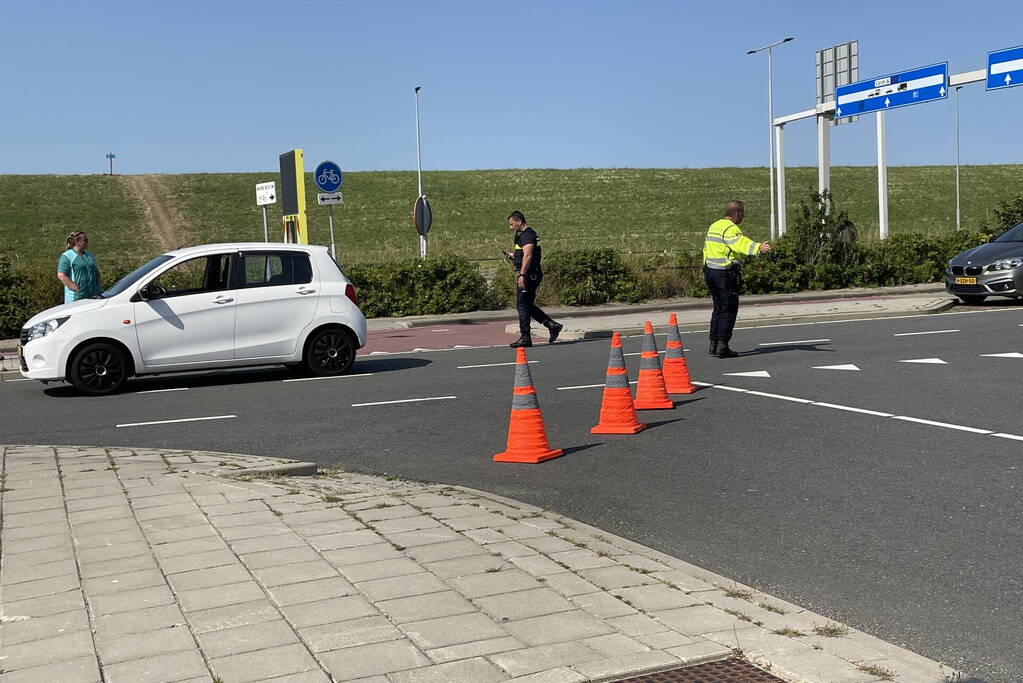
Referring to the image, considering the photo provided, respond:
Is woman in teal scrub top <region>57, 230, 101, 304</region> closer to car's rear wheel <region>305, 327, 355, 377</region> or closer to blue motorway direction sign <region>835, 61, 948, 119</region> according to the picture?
car's rear wheel <region>305, 327, 355, 377</region>

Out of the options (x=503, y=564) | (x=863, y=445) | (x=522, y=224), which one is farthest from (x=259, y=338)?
(x=503, y=564)

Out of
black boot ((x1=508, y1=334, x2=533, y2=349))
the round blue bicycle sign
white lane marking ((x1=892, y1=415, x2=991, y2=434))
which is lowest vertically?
white lane marking ((x1=892, y1=415, x2=991, y2=434))

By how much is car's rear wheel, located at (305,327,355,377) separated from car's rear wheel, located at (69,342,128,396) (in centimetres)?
217

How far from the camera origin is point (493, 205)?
81.1m

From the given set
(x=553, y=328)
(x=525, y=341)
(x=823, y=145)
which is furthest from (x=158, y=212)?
(x=525, y=341)

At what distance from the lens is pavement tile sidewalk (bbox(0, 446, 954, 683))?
13.2 ft

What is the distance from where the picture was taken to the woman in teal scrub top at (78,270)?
15.0 meters

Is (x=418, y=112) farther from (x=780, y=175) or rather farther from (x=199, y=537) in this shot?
(x=199, y=537)

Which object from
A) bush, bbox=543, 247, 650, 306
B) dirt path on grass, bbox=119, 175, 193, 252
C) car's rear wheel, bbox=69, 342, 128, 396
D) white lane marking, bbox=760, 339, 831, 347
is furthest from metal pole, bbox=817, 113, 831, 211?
dirt path on grass, bbox=119, 175, 193, 252

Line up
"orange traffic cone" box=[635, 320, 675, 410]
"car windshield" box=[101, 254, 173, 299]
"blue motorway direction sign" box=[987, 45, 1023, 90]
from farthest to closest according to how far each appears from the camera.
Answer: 1. "blue motorway direction sign" box=[987, 45, 1023, 90]
2. "car windshield" box=[101, 254, 173, 299]
3. "orange traffic cone" box=[635, 320, 675, 410]

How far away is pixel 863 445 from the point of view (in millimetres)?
8703

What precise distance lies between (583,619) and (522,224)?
13014 mm

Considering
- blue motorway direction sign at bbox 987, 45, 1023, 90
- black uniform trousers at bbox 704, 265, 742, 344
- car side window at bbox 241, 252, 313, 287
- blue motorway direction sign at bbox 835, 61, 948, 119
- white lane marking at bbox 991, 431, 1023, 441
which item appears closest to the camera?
white lane marking at bbox 991, 431, 1023, 441

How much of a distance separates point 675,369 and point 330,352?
455 cm
